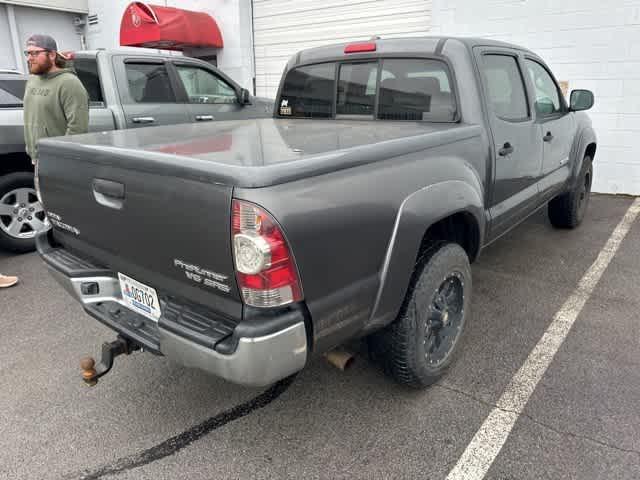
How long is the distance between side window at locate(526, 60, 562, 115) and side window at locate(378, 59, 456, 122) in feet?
3.77

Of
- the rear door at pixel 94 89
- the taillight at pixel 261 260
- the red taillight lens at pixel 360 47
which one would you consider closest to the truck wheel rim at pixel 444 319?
the taillight at pixel 261 260

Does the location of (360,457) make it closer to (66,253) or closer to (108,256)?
(108,256)

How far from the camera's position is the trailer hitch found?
2.29 m

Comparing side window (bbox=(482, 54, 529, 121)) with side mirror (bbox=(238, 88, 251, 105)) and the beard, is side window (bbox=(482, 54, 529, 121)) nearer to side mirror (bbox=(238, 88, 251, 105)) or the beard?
the beard

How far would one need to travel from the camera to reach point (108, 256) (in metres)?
2.36

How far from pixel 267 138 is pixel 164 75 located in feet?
12.7

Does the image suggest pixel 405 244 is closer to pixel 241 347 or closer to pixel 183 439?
pixel 241 347

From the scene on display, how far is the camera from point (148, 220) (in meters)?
2.00

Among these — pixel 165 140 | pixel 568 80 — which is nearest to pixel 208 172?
pixel 165 140

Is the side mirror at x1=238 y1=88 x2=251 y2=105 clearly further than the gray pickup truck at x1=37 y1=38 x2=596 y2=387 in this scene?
Yes

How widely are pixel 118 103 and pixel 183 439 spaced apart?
414 centimetres

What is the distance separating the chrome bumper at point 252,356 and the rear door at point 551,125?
115 inches

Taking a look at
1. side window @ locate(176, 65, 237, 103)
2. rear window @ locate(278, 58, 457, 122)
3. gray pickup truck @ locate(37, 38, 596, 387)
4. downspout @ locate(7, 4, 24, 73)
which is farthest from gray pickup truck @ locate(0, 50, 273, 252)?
downspout @ locate(7, 4, 24, 73)

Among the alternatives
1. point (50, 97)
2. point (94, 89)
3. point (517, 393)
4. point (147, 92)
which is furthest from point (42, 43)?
point (517, 393)
